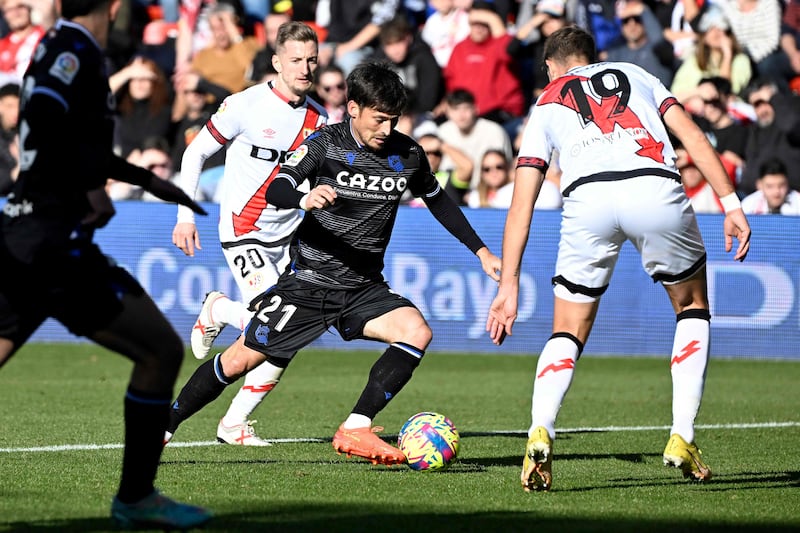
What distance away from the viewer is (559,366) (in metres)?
6.66

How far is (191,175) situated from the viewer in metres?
8.60

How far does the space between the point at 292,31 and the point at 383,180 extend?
1656 millimetres

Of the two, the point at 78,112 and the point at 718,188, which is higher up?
the point at 78,112

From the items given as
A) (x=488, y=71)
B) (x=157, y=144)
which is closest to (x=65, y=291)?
(x=157, y=144)

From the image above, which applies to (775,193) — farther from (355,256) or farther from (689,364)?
(689,364)

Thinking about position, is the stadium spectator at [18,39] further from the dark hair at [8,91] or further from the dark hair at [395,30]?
the dark hair at [395,30]

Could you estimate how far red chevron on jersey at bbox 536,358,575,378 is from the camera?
21.8 ft

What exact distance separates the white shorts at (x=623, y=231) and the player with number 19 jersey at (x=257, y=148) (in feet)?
9.02

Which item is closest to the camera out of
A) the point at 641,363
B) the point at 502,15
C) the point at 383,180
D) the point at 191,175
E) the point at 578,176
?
the point at 578,176

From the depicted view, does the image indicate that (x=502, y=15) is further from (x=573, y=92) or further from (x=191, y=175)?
(x=573, y=92)

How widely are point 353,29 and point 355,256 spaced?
1251 centimetres

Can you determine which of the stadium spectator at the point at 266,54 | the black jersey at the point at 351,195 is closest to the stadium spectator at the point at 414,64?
the stadium spectator at the point at 266,54

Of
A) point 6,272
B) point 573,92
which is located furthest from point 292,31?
point 6,272

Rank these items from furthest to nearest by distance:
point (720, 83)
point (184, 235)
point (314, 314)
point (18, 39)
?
point (18, 39) < point (720, 83) < point (184, 235) < point (314, 314)
